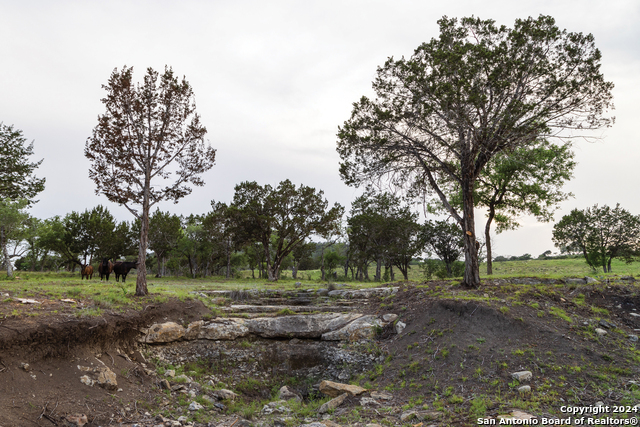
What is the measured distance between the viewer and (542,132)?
1359cm

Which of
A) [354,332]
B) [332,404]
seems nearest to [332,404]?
[332,404]

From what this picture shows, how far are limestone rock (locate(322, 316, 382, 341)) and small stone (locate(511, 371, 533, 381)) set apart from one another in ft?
14.6

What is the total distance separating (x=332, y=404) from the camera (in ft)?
24.8

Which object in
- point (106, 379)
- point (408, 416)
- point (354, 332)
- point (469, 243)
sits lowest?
point (408, 416)

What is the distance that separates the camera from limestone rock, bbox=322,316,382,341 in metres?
11.1

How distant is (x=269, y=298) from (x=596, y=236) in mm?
44388

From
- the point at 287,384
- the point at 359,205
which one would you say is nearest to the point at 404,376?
the point at 287,384

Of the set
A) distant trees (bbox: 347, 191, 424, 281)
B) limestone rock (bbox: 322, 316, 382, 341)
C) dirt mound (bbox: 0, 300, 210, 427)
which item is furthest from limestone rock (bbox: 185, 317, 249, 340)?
distant trees (bbox: 347, 191, 424, 281)

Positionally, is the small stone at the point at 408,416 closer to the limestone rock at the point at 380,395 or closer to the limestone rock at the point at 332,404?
the limestone rock at the point at 380,395

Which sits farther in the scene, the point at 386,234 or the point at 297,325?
the point at 386,234

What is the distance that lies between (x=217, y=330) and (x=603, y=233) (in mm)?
49148

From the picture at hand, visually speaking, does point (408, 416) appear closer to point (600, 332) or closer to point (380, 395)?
point (380, 395)

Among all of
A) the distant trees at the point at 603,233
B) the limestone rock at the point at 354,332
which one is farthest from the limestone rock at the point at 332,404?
the distant trees at the point at 603,233

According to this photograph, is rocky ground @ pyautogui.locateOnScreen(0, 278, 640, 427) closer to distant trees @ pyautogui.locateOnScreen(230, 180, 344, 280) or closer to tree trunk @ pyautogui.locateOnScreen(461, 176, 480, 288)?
tree trunk @ pyautogui.locateOnScreen(461, 176, 480, 288)
